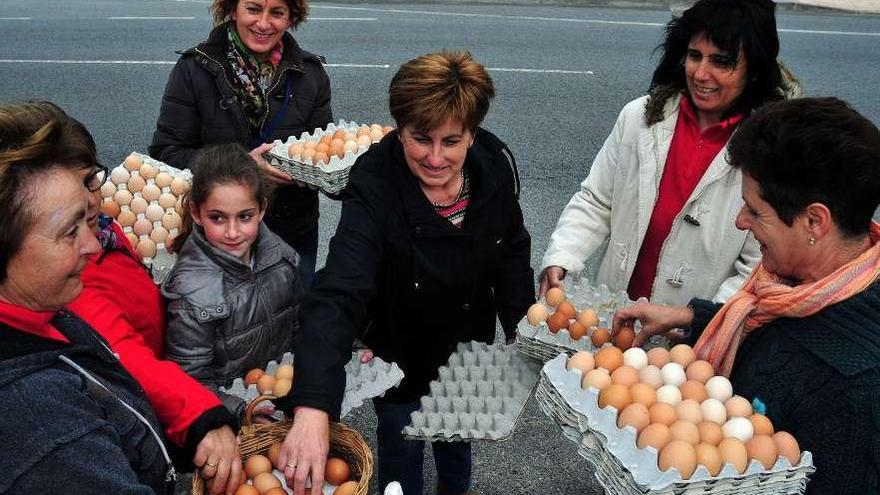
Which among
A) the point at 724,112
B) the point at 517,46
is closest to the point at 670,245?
the point at 724,112

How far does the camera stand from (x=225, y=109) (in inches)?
130

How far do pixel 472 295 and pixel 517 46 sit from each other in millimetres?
8560

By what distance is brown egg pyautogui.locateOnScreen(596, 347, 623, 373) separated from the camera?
222 cm

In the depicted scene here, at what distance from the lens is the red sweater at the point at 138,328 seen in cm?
222

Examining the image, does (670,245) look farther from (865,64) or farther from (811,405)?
(865,64)

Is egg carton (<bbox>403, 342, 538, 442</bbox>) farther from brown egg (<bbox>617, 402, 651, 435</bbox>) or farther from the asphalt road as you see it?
the asphalt road

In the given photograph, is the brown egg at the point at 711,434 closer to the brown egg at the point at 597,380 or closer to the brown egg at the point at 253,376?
the brown egg at the point at 597,380

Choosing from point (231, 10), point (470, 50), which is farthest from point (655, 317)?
point (470, 50)

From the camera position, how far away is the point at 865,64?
1013cm

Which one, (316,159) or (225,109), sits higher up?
(225,109)

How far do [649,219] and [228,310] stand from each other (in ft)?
4.85

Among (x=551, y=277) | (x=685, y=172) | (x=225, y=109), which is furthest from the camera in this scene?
(x=225, y=109)

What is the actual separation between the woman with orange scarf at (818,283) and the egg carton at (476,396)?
0.73 meters

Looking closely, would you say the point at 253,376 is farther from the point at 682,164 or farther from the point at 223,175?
the point at 682,164
